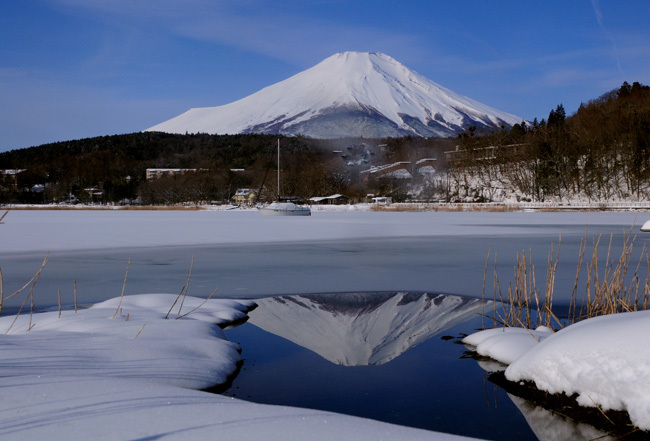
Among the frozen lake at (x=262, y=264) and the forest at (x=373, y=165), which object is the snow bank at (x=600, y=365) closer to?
the frozen lake at (x=262, y=264)

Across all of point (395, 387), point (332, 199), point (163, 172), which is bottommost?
point (332, 199)

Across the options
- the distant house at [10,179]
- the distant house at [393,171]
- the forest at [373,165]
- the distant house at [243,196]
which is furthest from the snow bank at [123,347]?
the distant house at [10,179]

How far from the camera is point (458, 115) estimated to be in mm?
161125

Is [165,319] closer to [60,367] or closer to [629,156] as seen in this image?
[60,367]

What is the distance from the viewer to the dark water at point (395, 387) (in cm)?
284

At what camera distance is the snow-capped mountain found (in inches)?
6398

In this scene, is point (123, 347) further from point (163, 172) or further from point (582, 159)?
point (163, 172)

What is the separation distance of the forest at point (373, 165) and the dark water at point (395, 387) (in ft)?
126

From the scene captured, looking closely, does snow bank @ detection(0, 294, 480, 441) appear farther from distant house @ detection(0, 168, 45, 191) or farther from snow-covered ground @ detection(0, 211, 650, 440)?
distant house @ detection(0, 168, 45, 191)

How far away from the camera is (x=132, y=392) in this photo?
2.53 m

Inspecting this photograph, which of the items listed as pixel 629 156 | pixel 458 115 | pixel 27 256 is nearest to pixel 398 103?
pixel 458 115

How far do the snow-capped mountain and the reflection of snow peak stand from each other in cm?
15087

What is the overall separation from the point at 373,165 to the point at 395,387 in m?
102

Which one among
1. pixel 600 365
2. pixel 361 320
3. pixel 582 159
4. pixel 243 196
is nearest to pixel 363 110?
pixel 243 196
